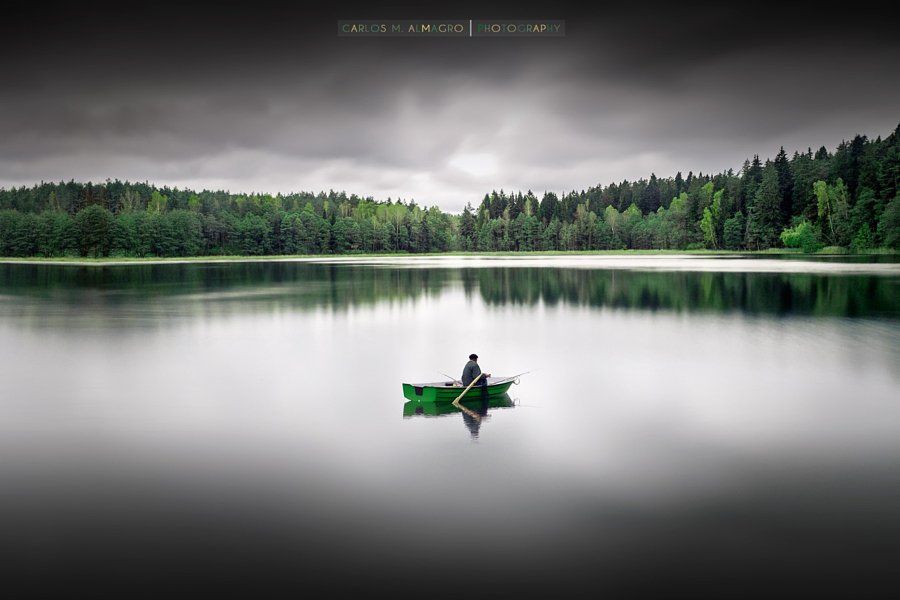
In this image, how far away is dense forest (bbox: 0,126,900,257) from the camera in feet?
330

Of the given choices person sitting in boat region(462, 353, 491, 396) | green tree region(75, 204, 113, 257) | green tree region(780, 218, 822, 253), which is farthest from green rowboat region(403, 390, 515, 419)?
green tree region(75, 204, 113, 257)

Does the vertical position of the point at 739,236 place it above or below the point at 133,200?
below

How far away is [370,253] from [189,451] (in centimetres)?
14799

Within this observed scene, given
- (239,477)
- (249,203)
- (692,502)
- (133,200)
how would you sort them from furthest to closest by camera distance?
(249,203) → (133,200) → (239,477) → (692,502)

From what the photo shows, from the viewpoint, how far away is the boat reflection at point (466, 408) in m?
14.9

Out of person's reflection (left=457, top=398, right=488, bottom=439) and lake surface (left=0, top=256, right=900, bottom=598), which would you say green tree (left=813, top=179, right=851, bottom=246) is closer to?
lake surface (left=0, top=256, right=900, bottom=598)

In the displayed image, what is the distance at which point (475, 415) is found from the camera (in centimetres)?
1504

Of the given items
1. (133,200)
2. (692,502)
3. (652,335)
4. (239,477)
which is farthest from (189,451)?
(133,200)

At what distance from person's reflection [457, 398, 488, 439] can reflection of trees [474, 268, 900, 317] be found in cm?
2297

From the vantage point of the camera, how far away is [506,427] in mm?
13992

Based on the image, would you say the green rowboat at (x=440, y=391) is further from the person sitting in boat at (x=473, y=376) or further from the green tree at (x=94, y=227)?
the green tree at (x=94, y=227)

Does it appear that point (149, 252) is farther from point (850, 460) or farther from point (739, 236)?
point (850, 460)

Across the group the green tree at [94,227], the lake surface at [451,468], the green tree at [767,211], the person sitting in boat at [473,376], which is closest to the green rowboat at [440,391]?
the person sitting in boat at [473,376]

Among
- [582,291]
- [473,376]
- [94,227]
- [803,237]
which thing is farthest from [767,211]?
[94,227]
